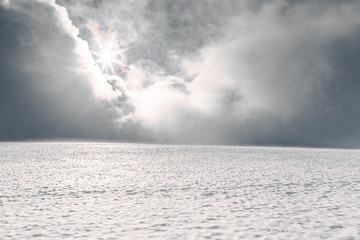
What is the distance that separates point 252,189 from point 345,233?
266 inches

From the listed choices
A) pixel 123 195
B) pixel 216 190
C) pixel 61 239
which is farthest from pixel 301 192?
pixel 61 239

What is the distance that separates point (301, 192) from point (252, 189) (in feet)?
7.54

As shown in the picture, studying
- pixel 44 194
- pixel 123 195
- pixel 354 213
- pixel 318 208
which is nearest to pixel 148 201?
pixel 123 195

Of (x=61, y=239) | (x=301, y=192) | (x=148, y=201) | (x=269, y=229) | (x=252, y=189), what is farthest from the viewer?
(x=252, y=189)

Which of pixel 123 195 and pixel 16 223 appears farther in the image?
pixel 123 195

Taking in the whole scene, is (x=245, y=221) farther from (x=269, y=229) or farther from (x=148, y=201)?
(x=148, y=201)

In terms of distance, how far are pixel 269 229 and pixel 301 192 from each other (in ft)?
21.2

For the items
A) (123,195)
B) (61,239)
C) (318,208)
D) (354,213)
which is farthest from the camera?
(123,195)

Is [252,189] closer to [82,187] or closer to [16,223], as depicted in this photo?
[82,187]

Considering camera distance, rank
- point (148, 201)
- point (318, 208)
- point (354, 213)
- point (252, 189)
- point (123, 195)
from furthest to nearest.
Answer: point (252, 189) → point (123, 195) → point (148, 201) → point (318, 208) → point (354, 213)

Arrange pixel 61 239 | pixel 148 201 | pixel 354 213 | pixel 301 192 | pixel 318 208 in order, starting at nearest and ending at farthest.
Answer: pixel 61 239 < pixel 354 213 < pixel 318 208 < pixel 148 201 < pixel 301 192

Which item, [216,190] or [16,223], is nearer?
[16,223]

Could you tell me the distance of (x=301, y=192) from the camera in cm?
1280

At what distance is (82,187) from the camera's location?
1420cm
